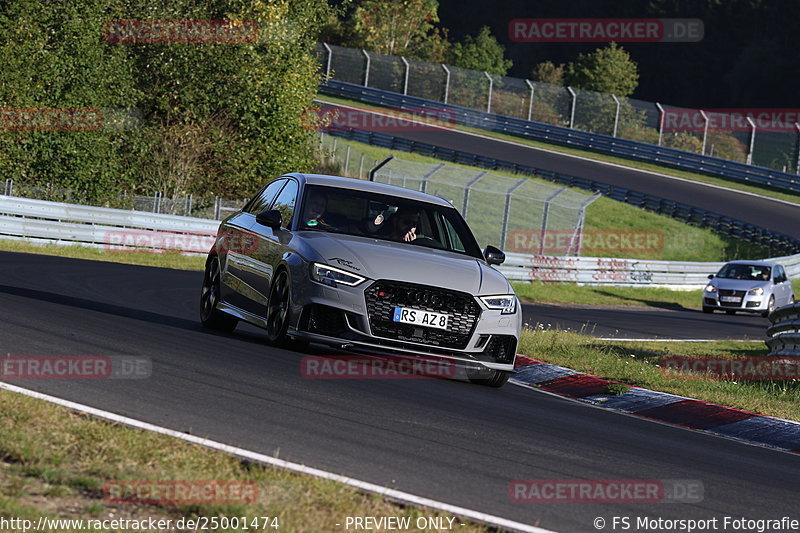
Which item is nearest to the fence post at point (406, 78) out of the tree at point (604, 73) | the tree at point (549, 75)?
the tree at point (604, 73)

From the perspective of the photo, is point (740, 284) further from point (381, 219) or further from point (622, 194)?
point (381, 219)

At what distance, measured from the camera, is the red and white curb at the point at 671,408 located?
10.4 meters

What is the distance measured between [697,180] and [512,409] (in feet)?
147

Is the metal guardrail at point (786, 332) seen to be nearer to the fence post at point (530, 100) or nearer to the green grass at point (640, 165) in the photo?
the green grass at point (640, 165)

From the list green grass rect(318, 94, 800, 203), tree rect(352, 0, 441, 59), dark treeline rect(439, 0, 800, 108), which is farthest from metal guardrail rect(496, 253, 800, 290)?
dark treeline rect(439, 0, 800, 108)

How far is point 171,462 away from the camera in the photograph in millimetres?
5863

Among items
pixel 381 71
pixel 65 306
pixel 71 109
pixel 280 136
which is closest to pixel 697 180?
pixel 381 71

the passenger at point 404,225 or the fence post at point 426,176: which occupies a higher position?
the passenger at point 404,225

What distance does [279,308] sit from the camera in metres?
10.6

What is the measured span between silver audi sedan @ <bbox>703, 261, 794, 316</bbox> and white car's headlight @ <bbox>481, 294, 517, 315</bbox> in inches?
885

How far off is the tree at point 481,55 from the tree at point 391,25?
3.51m

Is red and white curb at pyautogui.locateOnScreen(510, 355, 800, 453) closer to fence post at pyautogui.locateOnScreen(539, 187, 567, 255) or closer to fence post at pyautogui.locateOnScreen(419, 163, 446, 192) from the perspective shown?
fence post at pyautogui.locateOnScreen(419, 163, 446, 192)

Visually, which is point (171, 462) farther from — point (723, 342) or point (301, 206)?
point (723, 342)

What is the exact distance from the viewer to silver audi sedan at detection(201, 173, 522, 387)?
992 cm
